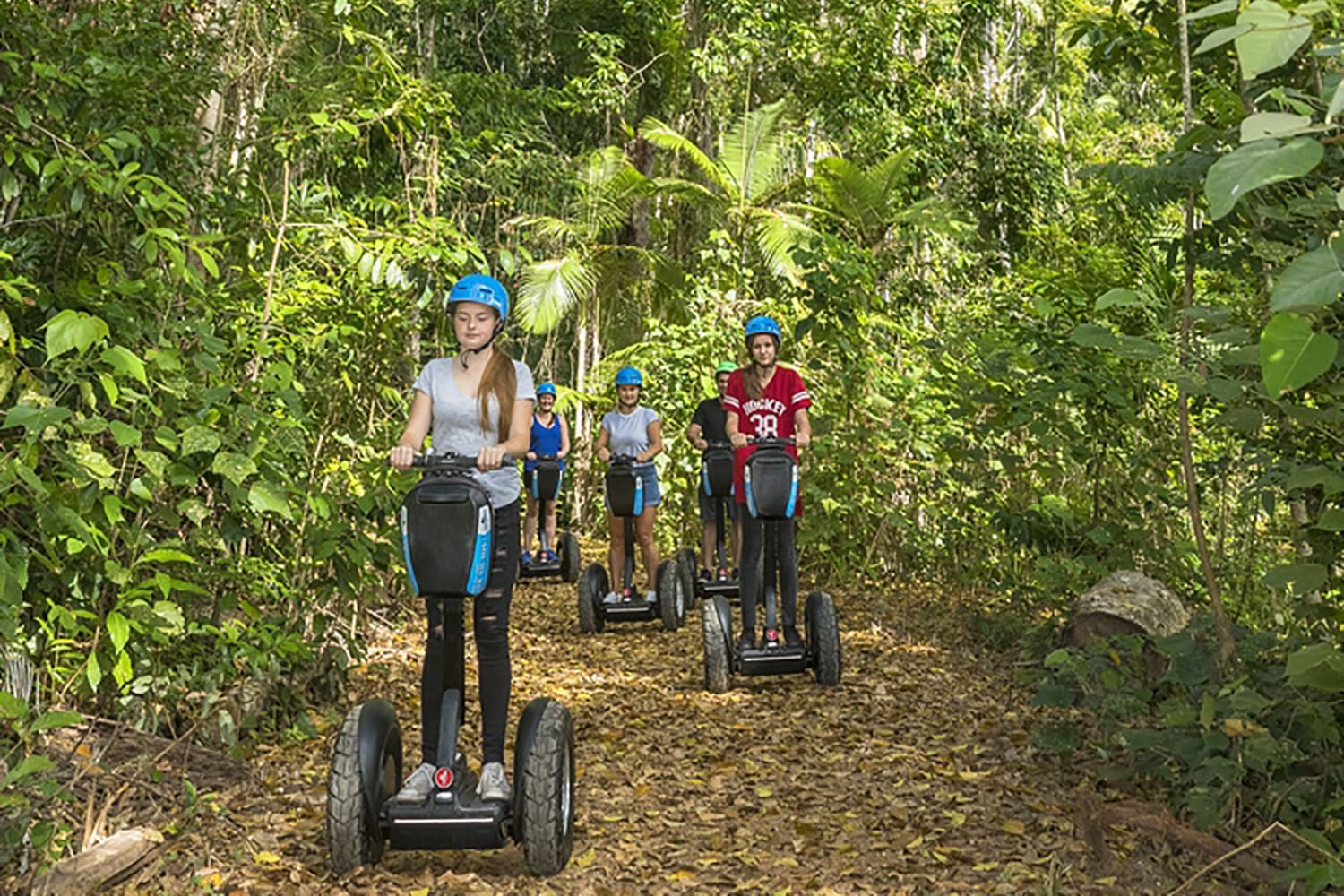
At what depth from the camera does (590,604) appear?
872 centimetres

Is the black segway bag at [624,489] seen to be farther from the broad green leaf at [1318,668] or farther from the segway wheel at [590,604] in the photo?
the broad green leaf at [1318,668]

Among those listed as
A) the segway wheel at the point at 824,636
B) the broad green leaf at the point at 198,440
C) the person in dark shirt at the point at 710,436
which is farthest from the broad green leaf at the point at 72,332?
the person in dark shirt at the point at 710,436

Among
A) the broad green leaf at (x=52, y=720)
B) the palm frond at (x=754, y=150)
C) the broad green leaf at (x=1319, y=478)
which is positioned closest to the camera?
the broad green leaf at (x=1319, y=478)

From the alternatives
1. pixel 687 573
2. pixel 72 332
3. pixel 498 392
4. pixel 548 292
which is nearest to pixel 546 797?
pixel 498 392

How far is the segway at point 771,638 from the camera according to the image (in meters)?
6.22

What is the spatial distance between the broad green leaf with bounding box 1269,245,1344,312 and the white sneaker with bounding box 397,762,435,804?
2.97 m

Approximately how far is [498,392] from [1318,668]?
8.45ft

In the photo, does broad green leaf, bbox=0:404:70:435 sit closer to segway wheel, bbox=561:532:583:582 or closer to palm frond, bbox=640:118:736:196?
segway wheel, bbox=561:532:583:582

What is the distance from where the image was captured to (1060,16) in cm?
1727

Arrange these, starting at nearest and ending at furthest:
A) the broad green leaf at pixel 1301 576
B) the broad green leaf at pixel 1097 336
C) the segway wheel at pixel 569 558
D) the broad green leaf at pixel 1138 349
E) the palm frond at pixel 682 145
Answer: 1. the broad green leaf at pixel 1301 576
2. the broad green leaf at pixel 1138 349
3. the broad green leaf at pixel 1097 336
4. the segway wheel at pixel 569 558
5. the palm frond at pixel 682 145

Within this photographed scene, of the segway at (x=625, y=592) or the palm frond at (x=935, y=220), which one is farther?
the palm frond at (x=935, y=220)

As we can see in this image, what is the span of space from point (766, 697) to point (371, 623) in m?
2.72

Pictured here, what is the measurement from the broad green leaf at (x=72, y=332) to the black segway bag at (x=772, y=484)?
11.0ft

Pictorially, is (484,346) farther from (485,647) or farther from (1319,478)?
(1319,478)
